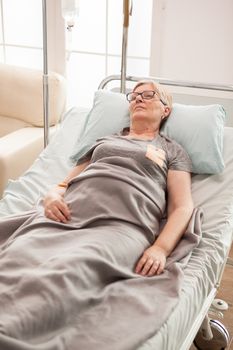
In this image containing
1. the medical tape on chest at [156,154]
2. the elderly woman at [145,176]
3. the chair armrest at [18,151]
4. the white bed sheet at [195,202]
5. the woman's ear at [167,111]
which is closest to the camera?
the white bed sheet at [195,202]

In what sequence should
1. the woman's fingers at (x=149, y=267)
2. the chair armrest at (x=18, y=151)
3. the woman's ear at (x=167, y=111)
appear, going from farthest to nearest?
the chair armrest at (x=18, y=151) < the woman's ear at (x=167, y=111) < the woman's fingers at (x=149, y=267)

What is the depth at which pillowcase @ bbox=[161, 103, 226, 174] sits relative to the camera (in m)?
1.85

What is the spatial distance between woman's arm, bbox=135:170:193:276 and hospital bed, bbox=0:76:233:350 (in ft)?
0.29

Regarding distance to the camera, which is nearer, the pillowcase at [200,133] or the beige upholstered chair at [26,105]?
the pillowcase at [200,133]

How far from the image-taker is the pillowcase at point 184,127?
186 centimetres

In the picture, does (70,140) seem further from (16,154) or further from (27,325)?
(27,325)

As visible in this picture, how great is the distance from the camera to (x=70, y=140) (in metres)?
2.28

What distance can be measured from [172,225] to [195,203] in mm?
275

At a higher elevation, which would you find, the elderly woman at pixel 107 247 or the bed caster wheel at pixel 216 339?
the elderly woman at pixel 107 247

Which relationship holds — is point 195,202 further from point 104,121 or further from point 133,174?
point 104,121

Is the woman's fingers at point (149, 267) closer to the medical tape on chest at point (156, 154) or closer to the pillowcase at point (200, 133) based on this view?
the medical tape on chest at point (156, 154)

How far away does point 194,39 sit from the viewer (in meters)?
2.71

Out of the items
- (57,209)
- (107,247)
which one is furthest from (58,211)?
(107,247)

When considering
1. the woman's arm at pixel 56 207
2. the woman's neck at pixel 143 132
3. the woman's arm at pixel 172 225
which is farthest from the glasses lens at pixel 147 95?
the woman's arm at pixel 56 207
